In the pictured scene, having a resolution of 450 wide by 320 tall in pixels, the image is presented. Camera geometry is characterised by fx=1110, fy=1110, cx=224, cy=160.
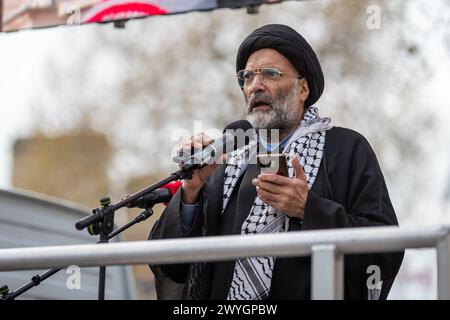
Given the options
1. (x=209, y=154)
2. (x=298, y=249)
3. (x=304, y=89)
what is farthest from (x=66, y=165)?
(x=298, y=249)

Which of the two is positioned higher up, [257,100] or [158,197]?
[257,100]

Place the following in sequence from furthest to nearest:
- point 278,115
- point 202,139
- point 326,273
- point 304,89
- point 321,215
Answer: point 304,89 → point 278,115 → point 202,139 → point 321,215 → point 326,273

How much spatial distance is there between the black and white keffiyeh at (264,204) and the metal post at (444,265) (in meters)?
1.10

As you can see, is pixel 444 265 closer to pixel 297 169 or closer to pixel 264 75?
pixel 297 169

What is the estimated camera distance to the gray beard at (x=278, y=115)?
455 centimetres

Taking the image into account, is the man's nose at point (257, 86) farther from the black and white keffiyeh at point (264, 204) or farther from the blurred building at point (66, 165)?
the blurred building at point (66, 165)

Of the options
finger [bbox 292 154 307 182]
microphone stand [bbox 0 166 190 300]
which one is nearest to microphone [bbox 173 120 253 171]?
microphone stand [bbox 0 166 190 300]

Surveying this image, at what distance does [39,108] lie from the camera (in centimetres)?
2309

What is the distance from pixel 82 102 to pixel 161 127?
2.66 meters

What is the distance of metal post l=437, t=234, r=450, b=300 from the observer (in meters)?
3.19

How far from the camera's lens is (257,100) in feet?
15.0

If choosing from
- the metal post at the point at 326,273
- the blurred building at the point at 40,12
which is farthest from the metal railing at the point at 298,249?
the blurred building at the point at 40,12

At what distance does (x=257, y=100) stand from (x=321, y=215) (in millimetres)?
720

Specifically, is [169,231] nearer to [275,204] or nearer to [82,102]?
[275,204]
